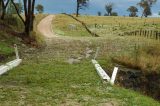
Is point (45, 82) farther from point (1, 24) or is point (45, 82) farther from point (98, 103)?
point (1, 24)

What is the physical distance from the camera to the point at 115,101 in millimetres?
11102

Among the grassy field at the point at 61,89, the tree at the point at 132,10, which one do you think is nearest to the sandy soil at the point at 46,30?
the grassy field at the point at 61,89

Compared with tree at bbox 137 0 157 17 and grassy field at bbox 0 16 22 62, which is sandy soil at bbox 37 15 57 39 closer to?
grassy field at bbox 0 16 22 62

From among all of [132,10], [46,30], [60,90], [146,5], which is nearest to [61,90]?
[60,90]

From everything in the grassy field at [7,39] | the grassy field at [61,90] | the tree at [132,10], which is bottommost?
the tree at [132,10]

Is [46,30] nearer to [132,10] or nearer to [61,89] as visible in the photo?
[61,89]

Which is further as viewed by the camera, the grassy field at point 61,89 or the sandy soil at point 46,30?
the sandy soil at point 46,30

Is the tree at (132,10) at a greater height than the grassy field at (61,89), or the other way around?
the grassy field at (61,89)

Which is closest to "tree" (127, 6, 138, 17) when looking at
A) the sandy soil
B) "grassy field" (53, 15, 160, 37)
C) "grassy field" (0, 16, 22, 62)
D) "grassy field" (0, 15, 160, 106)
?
"grassy field" (53, 15, 160, 37)

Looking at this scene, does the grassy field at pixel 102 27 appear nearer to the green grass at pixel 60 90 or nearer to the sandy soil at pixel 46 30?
the sandy soil at pixel 46 30

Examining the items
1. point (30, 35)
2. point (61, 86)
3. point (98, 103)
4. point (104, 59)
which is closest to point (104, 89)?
point (61, 86)

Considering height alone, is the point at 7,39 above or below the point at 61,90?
below

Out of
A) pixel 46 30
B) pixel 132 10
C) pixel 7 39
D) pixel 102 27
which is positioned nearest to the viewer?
pixel 7 39

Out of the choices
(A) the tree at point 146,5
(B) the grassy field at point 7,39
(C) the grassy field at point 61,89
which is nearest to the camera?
(C) the grassy field at point 61,89
